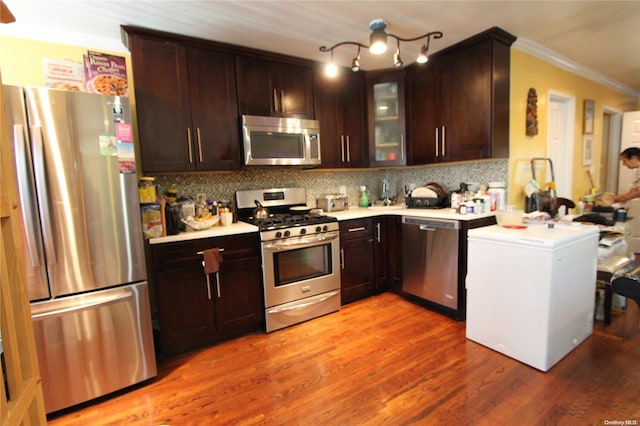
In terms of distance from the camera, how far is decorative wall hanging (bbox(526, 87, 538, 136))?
2.85 meters

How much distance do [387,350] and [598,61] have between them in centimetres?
398

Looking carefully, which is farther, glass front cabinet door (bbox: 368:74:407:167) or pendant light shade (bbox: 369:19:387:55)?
glass front cabinet door (bbox: 368:74:407:167)

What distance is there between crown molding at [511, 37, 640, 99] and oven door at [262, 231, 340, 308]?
247 cm

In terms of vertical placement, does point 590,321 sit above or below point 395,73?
below

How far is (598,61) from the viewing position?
3.37 meters

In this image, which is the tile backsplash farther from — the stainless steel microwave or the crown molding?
the crown molding

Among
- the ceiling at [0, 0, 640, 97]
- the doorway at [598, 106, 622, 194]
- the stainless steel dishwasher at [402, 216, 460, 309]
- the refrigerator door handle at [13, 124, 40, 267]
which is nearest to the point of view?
the refrigerator door handle at [13, 124, 40, 267]

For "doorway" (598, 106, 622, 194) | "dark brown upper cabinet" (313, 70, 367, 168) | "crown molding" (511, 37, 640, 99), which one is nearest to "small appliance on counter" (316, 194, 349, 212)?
"dark brown upper cabinet" (313, 70, 367, 168)

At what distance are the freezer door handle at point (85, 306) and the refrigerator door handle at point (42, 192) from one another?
27cm

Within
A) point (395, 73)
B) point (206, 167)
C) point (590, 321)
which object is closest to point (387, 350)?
point (590, 321)

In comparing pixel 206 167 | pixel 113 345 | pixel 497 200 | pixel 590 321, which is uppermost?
pixel 206 167

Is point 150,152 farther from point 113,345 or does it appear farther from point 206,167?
point 113,345

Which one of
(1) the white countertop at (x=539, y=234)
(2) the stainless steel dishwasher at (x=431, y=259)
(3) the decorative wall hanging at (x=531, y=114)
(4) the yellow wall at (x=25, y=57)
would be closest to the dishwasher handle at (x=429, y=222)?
(2) the stainless steel dishwasher at (x=431, y=259)

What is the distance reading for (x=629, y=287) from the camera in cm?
163
